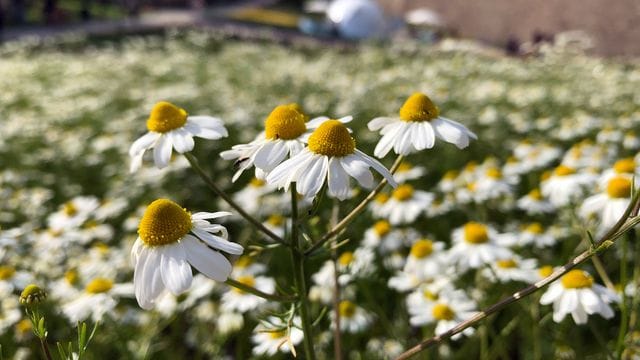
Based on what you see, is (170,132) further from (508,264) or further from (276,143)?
(508,264)

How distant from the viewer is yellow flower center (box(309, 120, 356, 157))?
1.07 meters

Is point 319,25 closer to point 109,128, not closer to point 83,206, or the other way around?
point 109,128

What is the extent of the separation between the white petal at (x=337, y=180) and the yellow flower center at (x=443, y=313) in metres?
1.10

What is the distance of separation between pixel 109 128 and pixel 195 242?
15.4ft

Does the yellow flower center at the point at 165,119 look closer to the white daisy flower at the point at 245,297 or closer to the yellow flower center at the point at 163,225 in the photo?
the yellow flower center at the point at 163,225

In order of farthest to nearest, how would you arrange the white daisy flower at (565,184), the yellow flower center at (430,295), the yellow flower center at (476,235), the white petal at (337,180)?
the white daisy flower at (565,184) → the yellow flower center at (476,235) → the yellow flower center at (430,295) → the white petal at (337,180)

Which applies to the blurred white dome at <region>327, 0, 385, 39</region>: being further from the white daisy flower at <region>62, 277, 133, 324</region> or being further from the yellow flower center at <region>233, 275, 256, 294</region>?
the white daisy flower at <region>62, 277, 133, 324</region>

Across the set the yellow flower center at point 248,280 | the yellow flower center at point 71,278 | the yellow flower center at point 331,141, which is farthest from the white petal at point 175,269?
the yellow flower center at point 71,278

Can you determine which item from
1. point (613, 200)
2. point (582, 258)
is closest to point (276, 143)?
point (582, 258)

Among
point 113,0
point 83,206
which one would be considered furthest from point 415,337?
point 113,0

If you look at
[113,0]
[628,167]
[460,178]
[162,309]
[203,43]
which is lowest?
[113,0]

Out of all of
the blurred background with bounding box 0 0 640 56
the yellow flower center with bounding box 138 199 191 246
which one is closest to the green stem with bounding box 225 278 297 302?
the yellow flower center with bounding box 138 199 191 246

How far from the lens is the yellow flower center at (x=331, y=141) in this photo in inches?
42.1

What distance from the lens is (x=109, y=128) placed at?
525cm
